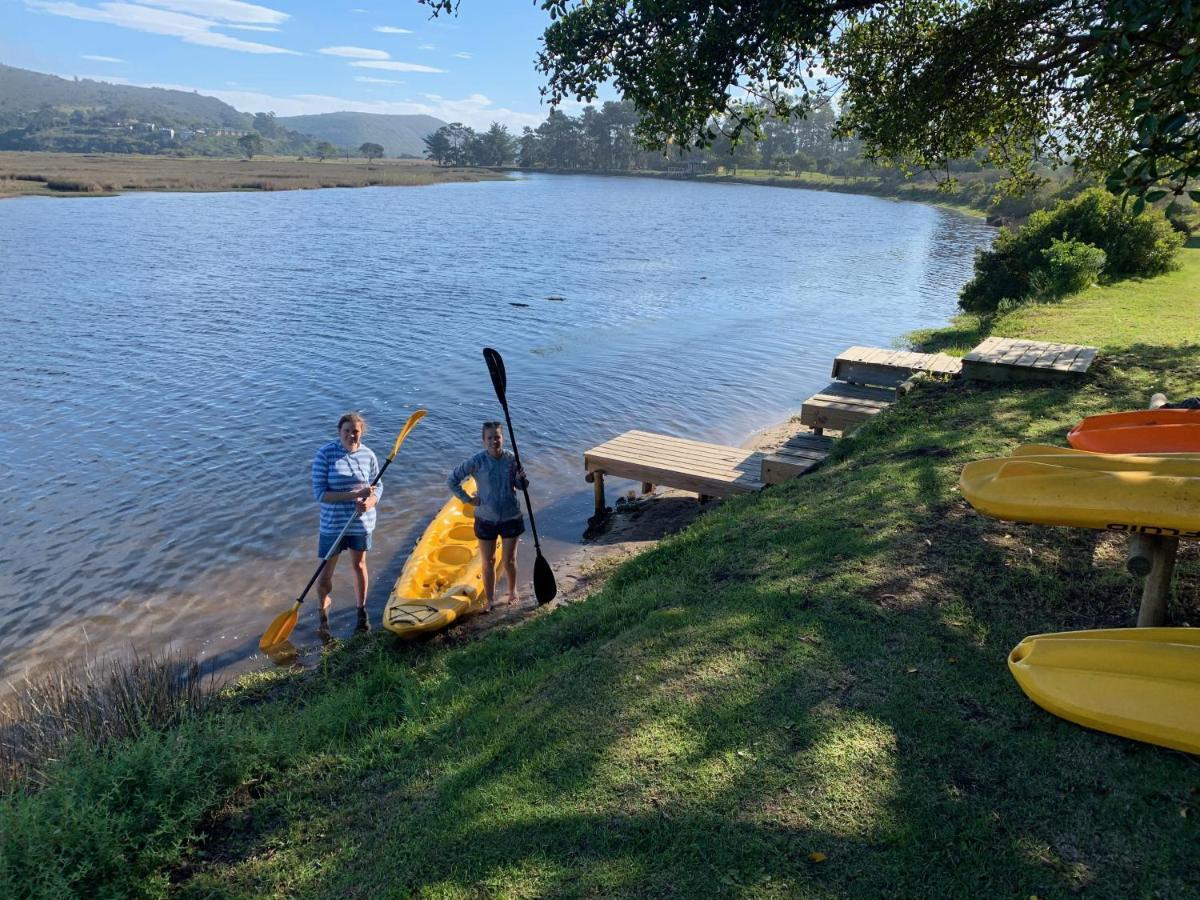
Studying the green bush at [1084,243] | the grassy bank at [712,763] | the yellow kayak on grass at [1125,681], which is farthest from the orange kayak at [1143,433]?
the green bush at [1084,243]

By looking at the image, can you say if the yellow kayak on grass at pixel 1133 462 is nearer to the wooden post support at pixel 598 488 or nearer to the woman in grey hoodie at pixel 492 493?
the woman in grey hoodie at pixel 492 493

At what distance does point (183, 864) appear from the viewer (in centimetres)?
433

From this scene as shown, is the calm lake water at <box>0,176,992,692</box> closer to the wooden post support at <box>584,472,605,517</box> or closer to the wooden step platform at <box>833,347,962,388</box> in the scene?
the wooden post support at <box>584,472,605,517</box>

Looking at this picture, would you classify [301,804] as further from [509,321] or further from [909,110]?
[509,321]

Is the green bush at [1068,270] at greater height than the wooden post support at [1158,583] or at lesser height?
greater

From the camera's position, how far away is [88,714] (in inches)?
223

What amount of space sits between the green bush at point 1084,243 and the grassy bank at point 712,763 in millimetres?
15911

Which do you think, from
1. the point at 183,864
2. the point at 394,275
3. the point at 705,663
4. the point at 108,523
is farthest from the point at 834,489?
the point at 394,275

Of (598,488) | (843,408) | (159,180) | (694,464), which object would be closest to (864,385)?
(843,408)

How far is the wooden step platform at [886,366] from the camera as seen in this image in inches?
437

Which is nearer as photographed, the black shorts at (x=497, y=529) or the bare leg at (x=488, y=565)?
the black shorts at (x=497, y=529)

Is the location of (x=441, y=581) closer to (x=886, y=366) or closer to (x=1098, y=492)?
(x=1098, y=492)

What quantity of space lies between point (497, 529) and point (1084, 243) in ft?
60.7

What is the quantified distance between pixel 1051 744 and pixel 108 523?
11862mm
